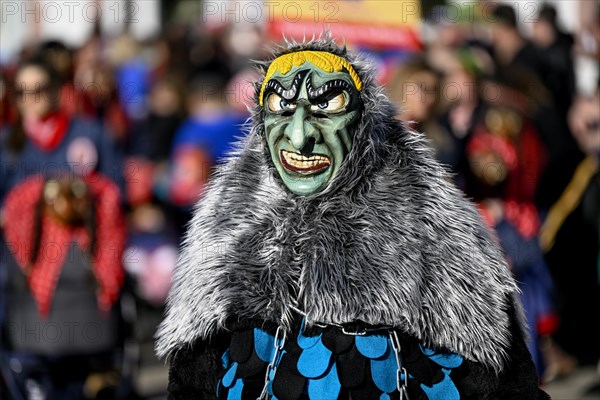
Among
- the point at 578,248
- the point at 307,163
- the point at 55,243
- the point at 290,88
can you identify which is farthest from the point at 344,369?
the point at 578,248

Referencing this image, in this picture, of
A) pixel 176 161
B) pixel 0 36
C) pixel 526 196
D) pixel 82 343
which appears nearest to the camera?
pixel 82 343

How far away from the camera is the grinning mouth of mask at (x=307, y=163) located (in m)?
2.98

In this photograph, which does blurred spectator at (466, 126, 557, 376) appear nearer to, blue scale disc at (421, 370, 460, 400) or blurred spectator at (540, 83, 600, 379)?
blurred spectator at (540, 83, 600, 379)

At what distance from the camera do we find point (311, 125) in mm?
3004

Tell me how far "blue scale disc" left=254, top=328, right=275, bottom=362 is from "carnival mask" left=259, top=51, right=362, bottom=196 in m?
0.39

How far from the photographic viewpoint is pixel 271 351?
2957mm

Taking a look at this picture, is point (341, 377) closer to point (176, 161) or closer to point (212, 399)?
point (212, 399)

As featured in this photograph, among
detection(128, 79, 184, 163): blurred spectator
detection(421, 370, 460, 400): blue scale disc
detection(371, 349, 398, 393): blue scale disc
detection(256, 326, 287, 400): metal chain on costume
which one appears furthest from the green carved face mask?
detection(128, 79, 184, 163): blurred spectator

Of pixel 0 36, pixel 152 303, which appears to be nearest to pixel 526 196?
pixel 152 303

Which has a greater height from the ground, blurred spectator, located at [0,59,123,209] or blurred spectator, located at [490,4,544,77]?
blurred spectator, located at [0,59,123,209]

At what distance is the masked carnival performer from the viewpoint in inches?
114

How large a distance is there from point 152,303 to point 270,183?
18.5 feet

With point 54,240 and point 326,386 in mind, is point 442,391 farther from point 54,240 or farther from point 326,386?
point 54,240

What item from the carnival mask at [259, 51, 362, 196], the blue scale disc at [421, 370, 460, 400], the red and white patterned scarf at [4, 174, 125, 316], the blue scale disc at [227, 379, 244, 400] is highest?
the carnival mask at [259, 51, 362, 196]
